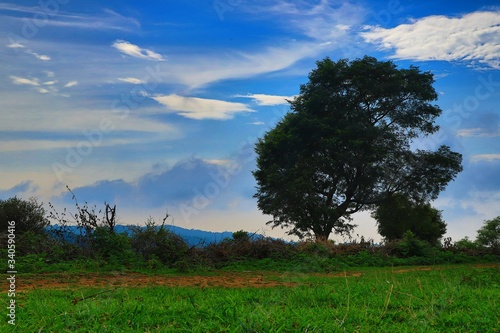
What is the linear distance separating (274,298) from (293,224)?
2574cm

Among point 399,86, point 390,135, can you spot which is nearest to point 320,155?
point 390,135

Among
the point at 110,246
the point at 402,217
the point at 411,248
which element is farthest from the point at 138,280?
the point at 402,217

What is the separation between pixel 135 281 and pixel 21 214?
13046 mm

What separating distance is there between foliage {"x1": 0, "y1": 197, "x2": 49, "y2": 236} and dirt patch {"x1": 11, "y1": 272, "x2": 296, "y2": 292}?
9934 mm

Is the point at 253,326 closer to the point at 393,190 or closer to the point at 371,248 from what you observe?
the point at 371,248

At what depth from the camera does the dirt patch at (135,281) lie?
11156 millimetres

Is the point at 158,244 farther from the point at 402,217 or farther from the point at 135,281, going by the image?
the point at 402,217

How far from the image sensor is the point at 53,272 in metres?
13.7

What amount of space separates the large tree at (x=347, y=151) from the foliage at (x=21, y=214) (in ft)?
45.2

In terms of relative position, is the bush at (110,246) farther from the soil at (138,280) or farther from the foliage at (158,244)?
the soil at (138,280)

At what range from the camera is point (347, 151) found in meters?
30.3

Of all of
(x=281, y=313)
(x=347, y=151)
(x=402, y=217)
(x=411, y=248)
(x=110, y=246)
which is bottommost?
(x=281, y=313)

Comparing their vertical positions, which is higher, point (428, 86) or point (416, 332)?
point (428, 86)

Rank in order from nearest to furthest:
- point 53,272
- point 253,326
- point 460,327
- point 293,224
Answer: point 253,326, point 460,327, point 53,272, point 293,224
